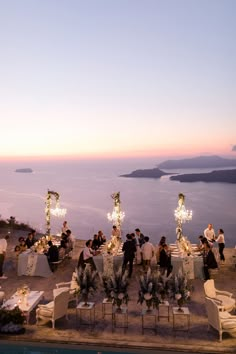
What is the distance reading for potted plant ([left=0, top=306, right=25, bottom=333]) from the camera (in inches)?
314

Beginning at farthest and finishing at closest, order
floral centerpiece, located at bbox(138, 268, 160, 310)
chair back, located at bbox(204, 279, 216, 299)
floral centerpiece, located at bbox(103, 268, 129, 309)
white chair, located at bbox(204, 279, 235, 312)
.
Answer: chair back, located at bbox(204, 279, 216, 299) < white chair, located at bbox(204, 279, 235, 312) < floral centerpiece, located at bbox(103, 268, 129, 309) < floral centerpiece, located at bbox(138, 268, 160, 310)

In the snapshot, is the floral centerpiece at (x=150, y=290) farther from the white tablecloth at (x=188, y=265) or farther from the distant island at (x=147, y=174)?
the distant island at (x=147, y=174)

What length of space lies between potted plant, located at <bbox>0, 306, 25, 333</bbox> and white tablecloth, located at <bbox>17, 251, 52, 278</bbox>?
14.3 feet

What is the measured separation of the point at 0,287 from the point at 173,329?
15.5 feet

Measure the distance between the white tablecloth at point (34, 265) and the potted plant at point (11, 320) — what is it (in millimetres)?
4350

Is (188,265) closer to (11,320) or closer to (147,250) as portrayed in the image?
(147,250)

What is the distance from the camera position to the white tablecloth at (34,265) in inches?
495

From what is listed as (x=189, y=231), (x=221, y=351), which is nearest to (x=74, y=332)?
(x=221, y=351)

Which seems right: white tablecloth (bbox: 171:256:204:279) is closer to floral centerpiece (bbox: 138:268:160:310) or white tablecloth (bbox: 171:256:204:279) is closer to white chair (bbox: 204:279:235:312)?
white chair (bbox: 204:279:235:312)

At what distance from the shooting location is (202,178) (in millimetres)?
107875

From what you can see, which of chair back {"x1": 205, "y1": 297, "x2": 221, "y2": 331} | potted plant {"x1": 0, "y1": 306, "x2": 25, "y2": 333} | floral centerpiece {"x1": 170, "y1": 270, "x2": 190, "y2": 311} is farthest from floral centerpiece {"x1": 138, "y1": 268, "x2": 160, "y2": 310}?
potted plant {"x1": 0, "y1": 306, "x2": 25, "y2": 333}

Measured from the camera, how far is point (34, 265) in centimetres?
1257

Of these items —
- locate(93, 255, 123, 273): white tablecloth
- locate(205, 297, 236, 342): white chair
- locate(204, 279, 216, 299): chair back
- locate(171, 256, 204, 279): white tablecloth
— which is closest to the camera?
locate(205, 297, 236, 342): white chair

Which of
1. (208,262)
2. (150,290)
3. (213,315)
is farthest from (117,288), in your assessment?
(208,262)
